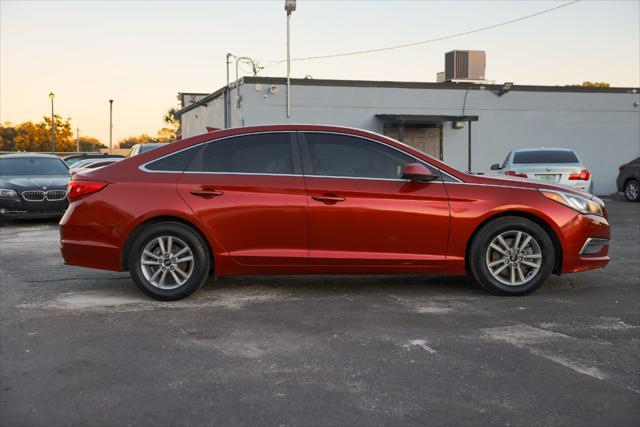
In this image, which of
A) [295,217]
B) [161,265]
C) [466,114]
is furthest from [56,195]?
[466,114]

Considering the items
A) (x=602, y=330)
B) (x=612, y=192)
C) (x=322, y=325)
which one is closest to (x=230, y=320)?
(x=322, y=325)

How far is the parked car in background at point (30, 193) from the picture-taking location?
550 inches

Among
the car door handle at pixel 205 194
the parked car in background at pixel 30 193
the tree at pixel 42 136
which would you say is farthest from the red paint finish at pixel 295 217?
the tree at pixel 42 136

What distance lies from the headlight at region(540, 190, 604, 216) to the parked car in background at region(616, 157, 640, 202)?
16.5 meters

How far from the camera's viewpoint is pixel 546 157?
15883 millimetres

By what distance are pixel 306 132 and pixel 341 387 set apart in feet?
10.6

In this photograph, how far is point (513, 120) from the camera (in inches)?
1091

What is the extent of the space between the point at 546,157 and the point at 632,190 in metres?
7.67

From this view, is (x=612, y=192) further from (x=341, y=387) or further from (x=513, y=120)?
(x=341, y=387)

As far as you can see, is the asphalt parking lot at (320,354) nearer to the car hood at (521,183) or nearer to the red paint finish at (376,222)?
the red paint finish at (376,222)

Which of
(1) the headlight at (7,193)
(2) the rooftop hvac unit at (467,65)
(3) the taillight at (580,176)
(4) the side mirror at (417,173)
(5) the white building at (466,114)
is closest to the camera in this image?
(4) the side mirror at (417,173)

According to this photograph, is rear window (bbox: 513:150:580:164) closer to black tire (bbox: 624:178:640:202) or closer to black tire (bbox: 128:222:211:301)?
black tire (bbox: 624:178:640:202)

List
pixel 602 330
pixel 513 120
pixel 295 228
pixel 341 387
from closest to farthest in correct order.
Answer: pixel 341 387 < pixel 602 330 < pixel 295 228 < pixel 513 120

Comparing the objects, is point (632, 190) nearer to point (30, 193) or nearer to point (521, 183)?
point (521, 183)
